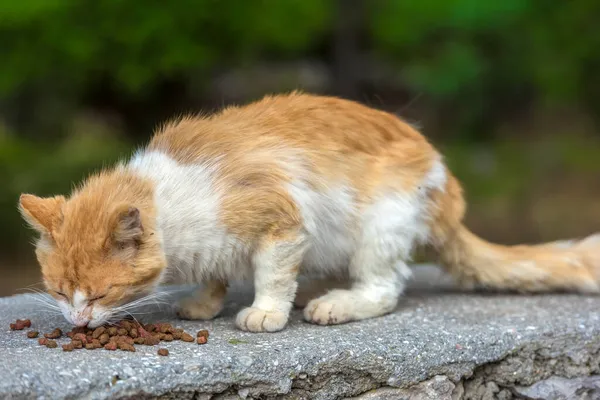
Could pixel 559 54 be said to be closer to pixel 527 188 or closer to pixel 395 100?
pixel 527 188

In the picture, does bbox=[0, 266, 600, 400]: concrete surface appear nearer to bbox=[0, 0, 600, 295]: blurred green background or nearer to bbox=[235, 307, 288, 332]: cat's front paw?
bbox=[235, 307, 288, 332]: cat's front paw

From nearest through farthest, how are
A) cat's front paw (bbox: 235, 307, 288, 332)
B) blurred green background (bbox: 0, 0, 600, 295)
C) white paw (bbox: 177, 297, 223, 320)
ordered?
cat's front paw (bbox: 235, 307, 288, 332)
white paw (bbox: 177, 297, 223, 320)
blurred green background (bbox: 0, 0, 600, 295)

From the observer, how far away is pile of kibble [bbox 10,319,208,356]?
9.70 feet

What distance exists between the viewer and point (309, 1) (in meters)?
8.30

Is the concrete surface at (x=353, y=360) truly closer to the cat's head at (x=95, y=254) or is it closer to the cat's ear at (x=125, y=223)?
the cat's head at (x=95, y=254)

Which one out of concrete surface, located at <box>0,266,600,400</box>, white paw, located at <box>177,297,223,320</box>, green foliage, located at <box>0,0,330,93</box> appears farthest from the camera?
green foliage, located at <box>0,0,330,93</box>

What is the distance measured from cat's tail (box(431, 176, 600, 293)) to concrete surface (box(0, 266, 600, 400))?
6.6 inches

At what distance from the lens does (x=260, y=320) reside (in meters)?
3.32

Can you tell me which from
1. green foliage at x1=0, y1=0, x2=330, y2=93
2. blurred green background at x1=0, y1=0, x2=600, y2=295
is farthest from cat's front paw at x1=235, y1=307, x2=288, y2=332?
green foliage at x1=0, y1=0, x2=330, y2=93

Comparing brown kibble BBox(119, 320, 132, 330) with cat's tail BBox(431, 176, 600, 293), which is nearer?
brown kibble BBox(119, 320, 132, 330)

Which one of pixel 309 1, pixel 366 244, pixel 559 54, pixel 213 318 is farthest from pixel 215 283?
pixel 559 54

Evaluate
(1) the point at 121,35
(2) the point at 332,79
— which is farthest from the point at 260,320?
(2) the point at 332,79

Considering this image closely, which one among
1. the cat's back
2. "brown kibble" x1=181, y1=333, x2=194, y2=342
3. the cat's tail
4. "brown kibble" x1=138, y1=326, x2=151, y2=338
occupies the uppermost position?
the cat's back

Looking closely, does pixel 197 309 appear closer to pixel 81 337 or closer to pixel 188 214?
pixel 188 214
